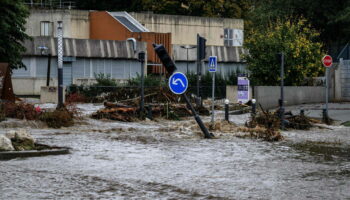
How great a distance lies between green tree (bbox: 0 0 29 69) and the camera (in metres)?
40.9

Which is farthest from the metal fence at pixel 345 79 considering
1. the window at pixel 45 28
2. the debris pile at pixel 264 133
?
the window at pixel 45 28

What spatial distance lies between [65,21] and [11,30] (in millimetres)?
23377

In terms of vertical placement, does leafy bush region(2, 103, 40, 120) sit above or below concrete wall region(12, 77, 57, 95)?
below

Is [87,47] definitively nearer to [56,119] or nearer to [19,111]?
[19,111]

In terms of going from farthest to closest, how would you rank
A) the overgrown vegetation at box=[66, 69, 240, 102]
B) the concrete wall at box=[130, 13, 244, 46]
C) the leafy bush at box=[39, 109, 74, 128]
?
the concrete wall at box=[130, 13, 244, 46] → the overgrown vegetation at box=[66, 69, 240, 102] → the leafy bush at box=[39, 109, 74, 128]

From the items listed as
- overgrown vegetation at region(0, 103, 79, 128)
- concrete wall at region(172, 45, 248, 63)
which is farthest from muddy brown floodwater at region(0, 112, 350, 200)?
concrete wall at region(172, 45, 248, 63)

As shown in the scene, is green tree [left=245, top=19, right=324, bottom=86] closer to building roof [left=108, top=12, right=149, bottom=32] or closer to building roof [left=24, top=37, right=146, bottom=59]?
building roof [left=24, top=37, right=146, bottom=59]

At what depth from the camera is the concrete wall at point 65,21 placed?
212 ft

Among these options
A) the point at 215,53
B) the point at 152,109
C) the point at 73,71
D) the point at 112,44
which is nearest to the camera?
the point at 152,109

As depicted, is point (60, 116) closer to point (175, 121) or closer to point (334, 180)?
point (175, 121)

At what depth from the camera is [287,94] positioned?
1576 inches

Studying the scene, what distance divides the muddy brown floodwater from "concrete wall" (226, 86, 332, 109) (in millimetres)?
16146

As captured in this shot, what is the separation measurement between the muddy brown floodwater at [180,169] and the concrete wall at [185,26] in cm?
4675

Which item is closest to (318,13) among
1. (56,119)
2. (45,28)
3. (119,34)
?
(119,34)
